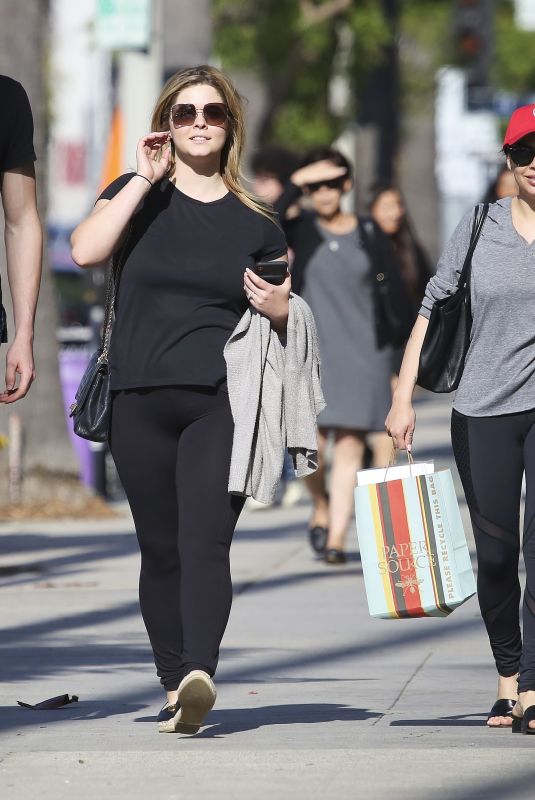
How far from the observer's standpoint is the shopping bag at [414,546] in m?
5.36

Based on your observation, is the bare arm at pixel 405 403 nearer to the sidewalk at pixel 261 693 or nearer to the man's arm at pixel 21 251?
the sidewalk at pixel 261 693

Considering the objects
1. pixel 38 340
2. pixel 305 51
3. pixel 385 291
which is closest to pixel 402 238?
pixel 385 291

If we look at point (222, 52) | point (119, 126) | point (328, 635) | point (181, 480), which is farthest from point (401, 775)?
point (222, 52)

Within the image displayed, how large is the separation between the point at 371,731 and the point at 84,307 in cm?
1769

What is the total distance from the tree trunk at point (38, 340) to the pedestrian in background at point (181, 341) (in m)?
6.93

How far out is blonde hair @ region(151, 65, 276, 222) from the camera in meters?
5.46

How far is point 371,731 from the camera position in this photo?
5438 mm

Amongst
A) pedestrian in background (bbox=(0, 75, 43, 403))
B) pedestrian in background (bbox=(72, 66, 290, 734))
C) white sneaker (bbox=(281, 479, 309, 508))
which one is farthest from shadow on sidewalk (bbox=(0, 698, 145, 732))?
white sneaker (bbox=(281, 479, 309, 508))

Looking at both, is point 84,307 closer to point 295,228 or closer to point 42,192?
point 42,192

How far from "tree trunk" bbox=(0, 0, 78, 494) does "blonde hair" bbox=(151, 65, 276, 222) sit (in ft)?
22.5

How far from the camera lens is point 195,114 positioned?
17.7 feet

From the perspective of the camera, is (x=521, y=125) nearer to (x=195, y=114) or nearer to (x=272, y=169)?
(x=195, y=114)

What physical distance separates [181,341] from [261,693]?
155 centimetres

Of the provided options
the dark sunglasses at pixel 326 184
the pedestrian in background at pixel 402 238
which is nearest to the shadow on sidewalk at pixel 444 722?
the dark sunglasses at pixel 326 184
